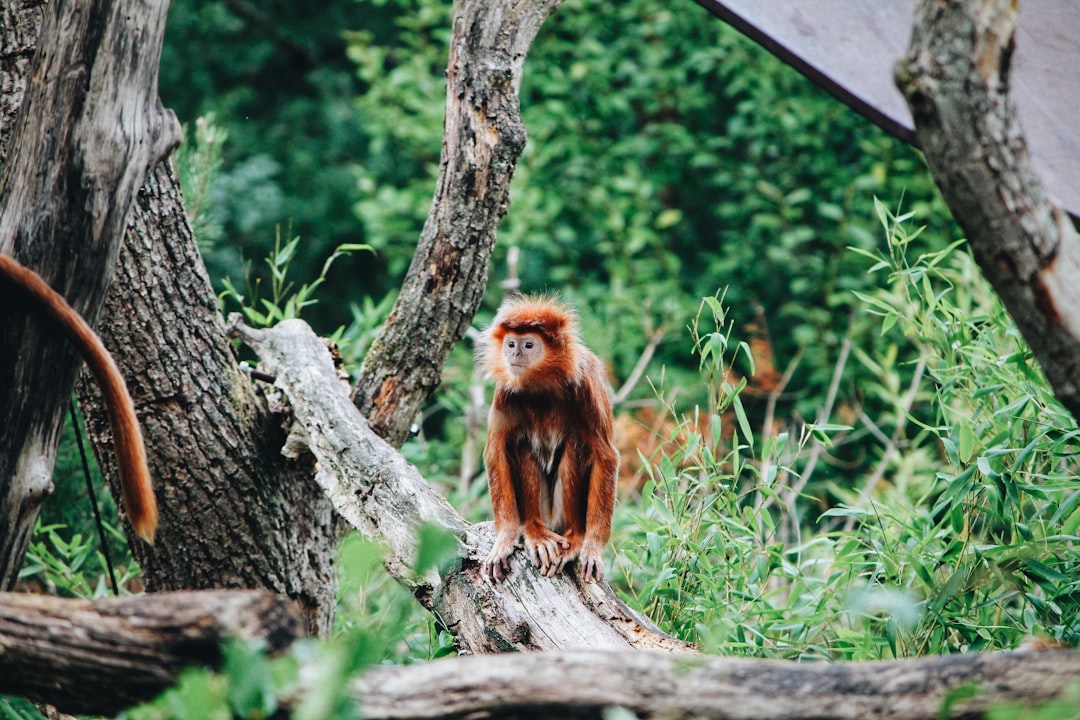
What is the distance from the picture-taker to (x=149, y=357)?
2.67 metres

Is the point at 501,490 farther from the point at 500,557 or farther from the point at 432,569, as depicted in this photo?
the point at 432,569

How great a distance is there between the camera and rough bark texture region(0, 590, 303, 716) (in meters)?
1.39

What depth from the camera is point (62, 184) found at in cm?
186

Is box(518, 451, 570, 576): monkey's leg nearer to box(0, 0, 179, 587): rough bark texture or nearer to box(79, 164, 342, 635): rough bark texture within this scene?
box(79, 164, 342, 635): rough bark texture

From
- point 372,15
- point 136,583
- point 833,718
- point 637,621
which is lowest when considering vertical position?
point 136,583

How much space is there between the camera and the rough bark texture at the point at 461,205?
9.11 feet

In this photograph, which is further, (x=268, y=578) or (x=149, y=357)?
(x=268, y=578)

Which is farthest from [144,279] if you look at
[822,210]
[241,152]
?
[241,152]

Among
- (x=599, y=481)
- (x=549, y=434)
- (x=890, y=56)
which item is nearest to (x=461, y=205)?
(x=549, y=434)

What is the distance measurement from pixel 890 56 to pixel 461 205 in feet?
4.44

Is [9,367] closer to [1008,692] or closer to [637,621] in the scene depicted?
[637,621]

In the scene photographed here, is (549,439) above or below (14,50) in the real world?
below

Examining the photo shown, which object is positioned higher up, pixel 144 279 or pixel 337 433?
pixel 144 279

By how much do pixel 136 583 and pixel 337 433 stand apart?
5.10ft
